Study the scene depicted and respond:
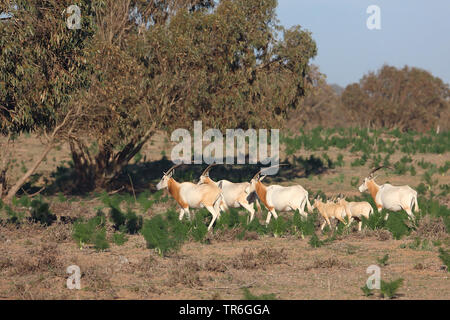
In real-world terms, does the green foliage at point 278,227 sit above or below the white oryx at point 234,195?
below

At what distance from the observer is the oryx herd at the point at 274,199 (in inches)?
627

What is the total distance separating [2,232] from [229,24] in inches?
481

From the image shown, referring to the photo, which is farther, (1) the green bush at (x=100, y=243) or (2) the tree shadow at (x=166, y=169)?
(2) the tree shadow at (x=166, y=169)

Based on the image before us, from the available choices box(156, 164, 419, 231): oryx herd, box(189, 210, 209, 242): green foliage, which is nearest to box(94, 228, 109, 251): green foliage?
box(189, 210, 209, 242): green foliage

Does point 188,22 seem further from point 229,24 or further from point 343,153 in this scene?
point 343,153

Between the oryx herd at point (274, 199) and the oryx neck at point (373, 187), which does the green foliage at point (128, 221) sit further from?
the oryx neck at point (373, 187)

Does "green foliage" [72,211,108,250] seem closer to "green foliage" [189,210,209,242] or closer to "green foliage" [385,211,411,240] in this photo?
"green foliage" [189,210,209,242]

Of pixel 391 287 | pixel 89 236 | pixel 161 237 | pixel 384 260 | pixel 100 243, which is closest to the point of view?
pixel 391 287

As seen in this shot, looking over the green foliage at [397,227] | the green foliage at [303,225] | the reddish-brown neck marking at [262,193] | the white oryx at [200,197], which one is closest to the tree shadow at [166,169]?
the white oryx at [200,197]

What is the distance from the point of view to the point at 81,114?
20.8 m

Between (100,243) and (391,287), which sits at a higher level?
(391,287)

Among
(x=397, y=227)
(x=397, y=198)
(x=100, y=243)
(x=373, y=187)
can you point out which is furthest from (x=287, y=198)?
(x=100, y=243)

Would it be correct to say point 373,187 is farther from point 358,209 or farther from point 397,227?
point 397,227

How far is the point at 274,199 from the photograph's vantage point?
17.0 m
